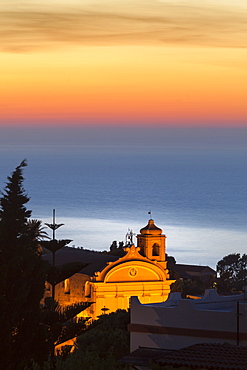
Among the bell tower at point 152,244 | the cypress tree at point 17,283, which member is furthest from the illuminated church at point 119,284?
the cypress tree at point 17,283

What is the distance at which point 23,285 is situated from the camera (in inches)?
625

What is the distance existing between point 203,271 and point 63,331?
53.3 metres

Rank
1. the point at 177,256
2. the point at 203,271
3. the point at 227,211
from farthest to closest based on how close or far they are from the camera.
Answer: the point at 227,211 → the point at 177,256 → the point at 203,271

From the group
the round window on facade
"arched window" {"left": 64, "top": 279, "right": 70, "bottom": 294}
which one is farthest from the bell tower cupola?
"arched window" {"left": 64, "top": 279, "right": 70, "bottom": 294}

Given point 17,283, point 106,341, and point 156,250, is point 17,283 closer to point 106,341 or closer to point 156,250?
point 106,341

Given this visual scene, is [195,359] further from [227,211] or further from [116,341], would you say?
[227,211]

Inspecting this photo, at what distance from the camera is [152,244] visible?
46.7 metres

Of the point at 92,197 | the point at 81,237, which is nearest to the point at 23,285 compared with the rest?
the point at 81,237

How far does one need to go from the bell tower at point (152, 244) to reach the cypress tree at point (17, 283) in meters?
30.1

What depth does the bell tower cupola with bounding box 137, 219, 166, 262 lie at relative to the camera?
152 ft

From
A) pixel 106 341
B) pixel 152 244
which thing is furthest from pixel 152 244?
pixel 106 341

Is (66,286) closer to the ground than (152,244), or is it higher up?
closer to the ground

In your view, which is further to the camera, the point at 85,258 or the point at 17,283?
the point at 85,258

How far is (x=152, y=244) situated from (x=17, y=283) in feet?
102
